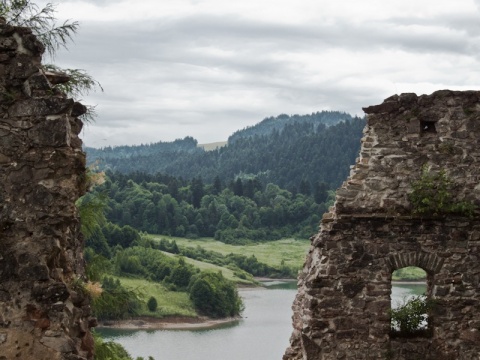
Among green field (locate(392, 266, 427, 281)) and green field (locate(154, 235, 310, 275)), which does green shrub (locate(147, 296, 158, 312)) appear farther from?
green field (locate(154, 235, 310, 275))

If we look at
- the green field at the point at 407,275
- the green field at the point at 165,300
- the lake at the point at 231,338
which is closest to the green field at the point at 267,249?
the green field at the point at 165,300

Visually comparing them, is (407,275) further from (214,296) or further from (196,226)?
(196,226)

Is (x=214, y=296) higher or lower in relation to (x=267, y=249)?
lower

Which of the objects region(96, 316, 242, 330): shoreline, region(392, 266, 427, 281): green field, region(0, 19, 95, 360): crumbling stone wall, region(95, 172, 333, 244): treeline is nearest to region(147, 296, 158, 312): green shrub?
region(96, 316, 242, 330): shoreline

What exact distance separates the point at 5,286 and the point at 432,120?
247 inches

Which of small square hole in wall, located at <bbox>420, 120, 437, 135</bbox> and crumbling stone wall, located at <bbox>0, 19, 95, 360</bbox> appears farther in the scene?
small square hole in wall, located at <bbox>420, 120, 437, 135</bbox>

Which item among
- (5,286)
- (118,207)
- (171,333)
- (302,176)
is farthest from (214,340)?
(302,176)

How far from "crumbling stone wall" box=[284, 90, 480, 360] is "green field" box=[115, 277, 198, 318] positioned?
54.7 meters

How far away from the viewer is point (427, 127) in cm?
1063

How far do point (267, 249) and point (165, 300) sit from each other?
127 ft

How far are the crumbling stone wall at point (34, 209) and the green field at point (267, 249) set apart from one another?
9237 centimetres

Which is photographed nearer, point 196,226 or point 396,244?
point 396,244

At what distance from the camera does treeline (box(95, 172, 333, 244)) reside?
114m

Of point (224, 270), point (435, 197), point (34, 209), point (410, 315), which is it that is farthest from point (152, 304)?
point (34, 209)
